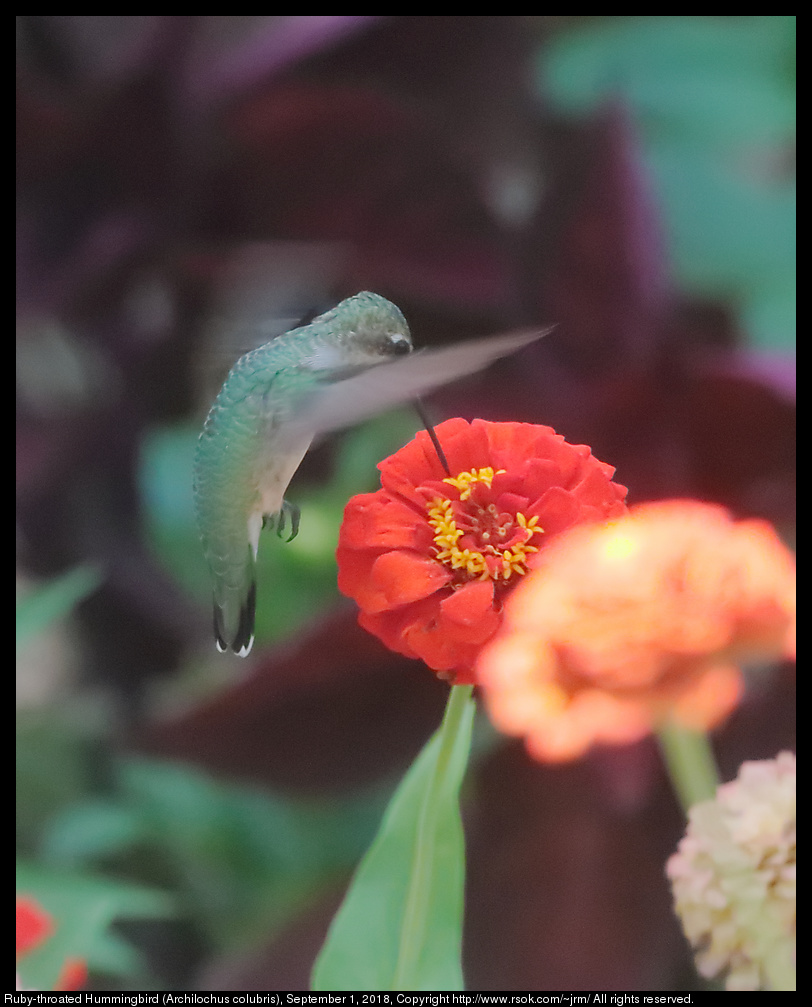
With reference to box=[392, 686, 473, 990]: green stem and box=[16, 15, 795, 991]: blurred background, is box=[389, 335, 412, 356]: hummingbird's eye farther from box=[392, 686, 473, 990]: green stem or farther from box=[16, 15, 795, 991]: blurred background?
box=[392, 686, 473, 990]: green stem

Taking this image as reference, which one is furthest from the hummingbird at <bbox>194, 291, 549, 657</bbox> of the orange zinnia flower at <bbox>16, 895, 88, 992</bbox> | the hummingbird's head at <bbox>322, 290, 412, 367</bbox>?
the orange zinnia flower at <bbox>16, 895, 88, 992</bbox>

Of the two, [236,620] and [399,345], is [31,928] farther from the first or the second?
[399,345]

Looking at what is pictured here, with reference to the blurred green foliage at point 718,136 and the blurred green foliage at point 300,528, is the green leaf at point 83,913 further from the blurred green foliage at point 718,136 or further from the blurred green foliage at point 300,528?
the blurred green foliage at point 718,136

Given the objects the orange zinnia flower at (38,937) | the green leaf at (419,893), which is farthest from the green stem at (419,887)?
the orange zinnia flower at (38,937)

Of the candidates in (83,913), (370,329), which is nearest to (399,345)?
(370,329)

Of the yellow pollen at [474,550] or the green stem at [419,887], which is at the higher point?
the yellow pollen at [474,550]

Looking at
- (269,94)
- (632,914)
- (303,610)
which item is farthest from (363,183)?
(632,914)

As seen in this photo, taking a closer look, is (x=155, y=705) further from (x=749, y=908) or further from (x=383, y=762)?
(x=749, y=908)
